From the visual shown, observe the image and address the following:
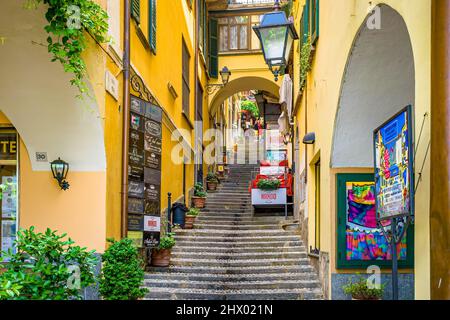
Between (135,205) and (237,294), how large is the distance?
7.38 ft

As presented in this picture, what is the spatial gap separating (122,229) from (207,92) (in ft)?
42.9

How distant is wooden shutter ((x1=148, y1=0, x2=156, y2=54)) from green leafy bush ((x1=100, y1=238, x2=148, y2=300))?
4312 mm

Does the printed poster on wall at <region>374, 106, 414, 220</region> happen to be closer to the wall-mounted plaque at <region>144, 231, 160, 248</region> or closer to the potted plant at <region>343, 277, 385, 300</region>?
Answer: the potted plant at <region>343, 277, 385, 300</region>

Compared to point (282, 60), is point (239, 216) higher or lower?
lower

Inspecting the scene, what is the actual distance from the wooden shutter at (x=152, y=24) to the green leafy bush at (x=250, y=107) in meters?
32.0

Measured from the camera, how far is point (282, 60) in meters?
8.48

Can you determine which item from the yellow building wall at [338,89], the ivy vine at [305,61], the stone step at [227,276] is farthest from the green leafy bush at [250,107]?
the stone step at [227,276]

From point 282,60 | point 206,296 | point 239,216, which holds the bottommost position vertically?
point 206,296

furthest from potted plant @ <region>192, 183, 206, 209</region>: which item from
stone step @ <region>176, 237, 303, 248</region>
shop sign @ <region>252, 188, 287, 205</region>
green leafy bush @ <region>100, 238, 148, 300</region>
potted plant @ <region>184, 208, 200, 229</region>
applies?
green leafy bush @ <region>100, 238, 148, 300</region>

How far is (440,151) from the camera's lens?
2777 millimetres

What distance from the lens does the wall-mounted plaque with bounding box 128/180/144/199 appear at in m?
8.34
